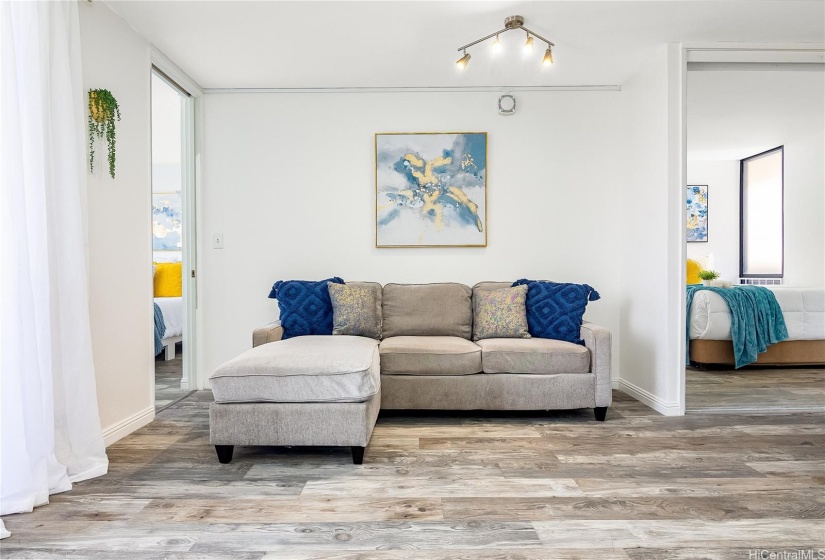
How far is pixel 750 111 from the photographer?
4234mm

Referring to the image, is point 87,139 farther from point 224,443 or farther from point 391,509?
point 391,509

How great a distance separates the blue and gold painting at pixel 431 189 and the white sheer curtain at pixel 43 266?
6.88 feet

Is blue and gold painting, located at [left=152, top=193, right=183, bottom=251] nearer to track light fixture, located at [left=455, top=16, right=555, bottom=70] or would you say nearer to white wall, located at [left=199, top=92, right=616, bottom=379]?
white wall, located at [left=199, top=92, right=616, bottom=379]

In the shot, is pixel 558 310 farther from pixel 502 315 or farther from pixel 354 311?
pixel 354 311

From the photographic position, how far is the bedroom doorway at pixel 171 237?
3893 mm

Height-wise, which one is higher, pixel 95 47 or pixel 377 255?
pixel 95 47

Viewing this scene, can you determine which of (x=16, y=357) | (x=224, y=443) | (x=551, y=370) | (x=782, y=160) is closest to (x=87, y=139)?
(x=16, y=357)

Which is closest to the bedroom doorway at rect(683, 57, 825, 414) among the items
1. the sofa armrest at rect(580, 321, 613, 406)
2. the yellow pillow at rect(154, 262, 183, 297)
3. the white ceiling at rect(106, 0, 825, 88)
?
the white ceiling at rect(106, 0, 825, 88)

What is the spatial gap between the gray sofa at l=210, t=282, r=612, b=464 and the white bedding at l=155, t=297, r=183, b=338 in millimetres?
2251

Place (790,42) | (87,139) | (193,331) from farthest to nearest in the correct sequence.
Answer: (193,331)
(790,42)
(87,139)

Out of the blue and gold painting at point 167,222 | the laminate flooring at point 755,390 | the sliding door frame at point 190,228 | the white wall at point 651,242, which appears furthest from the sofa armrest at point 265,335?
the blue and gold painting at point 167,222

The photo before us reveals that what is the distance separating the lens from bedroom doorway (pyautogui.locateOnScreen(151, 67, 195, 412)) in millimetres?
3893

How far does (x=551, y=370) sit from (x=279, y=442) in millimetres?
1711

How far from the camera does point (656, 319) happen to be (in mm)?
3361
